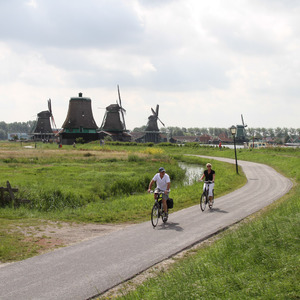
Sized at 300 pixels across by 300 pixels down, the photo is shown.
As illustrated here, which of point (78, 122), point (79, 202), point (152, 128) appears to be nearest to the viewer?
point (79, 202)

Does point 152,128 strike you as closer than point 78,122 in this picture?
No

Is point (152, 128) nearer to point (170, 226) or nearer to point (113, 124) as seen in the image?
point (113, 124)

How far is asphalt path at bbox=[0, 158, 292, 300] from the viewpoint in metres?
6.93

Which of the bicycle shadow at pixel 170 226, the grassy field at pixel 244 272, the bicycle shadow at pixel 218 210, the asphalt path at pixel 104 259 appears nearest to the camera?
the grassy field at pixel 244 272

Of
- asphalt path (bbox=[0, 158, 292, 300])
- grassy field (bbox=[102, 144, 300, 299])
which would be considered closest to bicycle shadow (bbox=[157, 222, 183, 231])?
asphalt path (bbox=[0, 158, 292, 300])

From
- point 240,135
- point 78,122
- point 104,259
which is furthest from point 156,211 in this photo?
point 240,135

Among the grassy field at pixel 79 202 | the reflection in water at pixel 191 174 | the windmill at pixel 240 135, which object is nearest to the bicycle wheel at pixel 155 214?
the grassy field at pixel 79 202

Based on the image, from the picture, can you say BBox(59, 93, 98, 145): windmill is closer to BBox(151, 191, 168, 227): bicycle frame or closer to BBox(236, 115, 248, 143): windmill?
BBox(236, 115, 248, 143): windmill

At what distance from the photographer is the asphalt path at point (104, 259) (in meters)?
6.93

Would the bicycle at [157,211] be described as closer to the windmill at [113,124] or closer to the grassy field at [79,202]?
the grassy field at [79,202]

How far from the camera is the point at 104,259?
8.64 m

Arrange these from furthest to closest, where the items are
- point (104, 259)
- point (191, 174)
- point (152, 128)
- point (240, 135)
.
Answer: point (240, 135) < point (152, 128) < point (191, 174) < point (104, 259)

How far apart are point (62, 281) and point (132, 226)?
17.9ft

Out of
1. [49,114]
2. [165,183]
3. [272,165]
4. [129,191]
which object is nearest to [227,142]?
[49,114]
